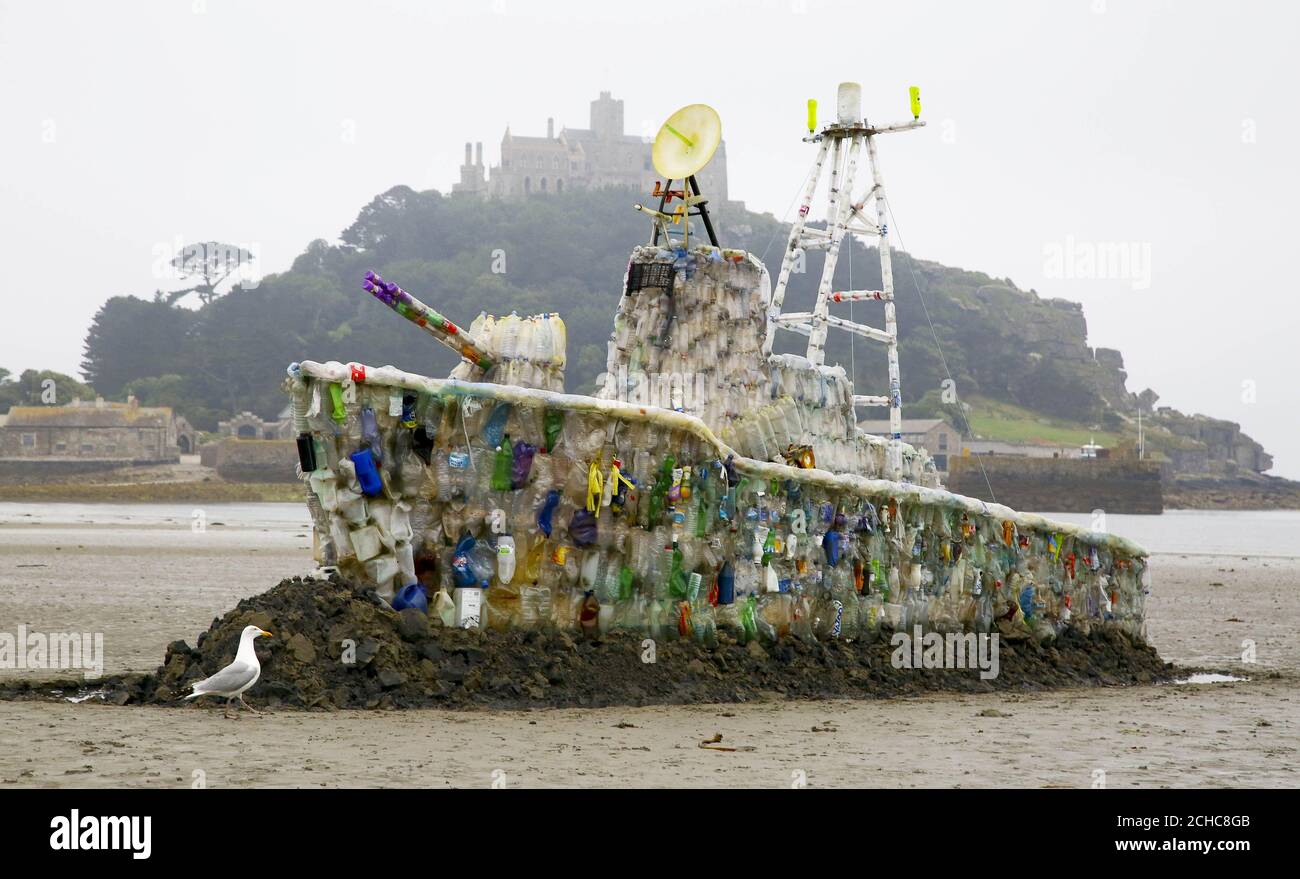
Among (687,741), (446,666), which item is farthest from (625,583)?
(687,741)

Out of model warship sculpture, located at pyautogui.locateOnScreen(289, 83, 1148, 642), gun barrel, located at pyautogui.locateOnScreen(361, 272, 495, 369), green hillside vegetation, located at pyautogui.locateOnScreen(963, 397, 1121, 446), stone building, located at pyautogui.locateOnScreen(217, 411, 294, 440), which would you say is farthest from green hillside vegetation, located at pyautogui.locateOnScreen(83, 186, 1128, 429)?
gun barrel, located at pyautogui.locateOnScreen(361, 272, 495, 369)

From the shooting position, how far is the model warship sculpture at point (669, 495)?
13.2 meters

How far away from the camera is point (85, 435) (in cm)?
10988

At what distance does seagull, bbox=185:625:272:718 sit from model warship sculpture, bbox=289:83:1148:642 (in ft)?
4.52

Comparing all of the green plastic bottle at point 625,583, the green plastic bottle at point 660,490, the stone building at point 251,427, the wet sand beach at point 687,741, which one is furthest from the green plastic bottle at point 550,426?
the stone building at point 251,427

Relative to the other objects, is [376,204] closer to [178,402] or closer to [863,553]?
[178,402]

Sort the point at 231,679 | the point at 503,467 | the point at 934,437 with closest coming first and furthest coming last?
1. the point at 231,679
2. the point at 503,467
3. the point at 934,437

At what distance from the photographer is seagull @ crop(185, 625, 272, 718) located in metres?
11.7

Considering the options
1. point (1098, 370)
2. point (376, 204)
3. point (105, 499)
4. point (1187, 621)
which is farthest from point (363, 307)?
point (1187, 621)

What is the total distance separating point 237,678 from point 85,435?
342 feet

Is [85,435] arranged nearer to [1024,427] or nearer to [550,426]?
[1024,427]

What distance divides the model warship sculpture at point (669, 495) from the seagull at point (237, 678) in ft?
4.52

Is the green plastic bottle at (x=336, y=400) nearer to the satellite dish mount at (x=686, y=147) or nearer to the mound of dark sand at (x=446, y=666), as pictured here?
the mound of dark sand at (x=446, y=666)

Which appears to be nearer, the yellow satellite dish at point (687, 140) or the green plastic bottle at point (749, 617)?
the green plastic bottle at point (749, 617)
